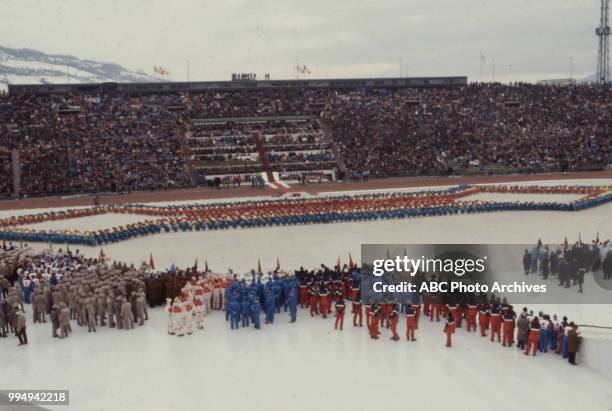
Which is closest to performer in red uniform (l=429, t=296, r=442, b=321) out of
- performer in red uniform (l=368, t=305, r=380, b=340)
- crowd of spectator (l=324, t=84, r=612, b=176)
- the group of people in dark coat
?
performer in red uniform (l=368, t=305, r=380, b=340)

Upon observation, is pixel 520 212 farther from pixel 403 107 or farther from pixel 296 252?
pixel 403 107

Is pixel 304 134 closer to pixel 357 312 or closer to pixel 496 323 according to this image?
pixel 357 312

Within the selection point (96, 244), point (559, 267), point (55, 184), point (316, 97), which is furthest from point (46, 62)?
point (559, 267)

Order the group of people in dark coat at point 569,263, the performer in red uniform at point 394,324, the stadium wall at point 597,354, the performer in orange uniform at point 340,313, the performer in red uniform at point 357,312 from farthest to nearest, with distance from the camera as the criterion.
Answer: the group of people in dark coat at point 569,263 → the performer in red uniform at point 357,312 → the performer in orange uniform at point 340,313 → the performer in red uniform at point 394,324 → the stadium wall at point 597,354

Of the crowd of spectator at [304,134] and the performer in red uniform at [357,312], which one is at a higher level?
the crowd of spectator at [304,134]

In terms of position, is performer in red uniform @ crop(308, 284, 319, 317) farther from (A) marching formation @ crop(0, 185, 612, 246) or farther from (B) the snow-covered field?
(A) marching formation @ crop(0, 185, 612, 246)

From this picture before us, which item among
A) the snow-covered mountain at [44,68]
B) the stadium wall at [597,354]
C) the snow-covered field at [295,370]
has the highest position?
the snow-covered mountain at [44,68]

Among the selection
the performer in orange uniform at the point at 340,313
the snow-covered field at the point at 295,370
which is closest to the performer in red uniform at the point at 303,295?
the snow-covered field at the point at 295,370
